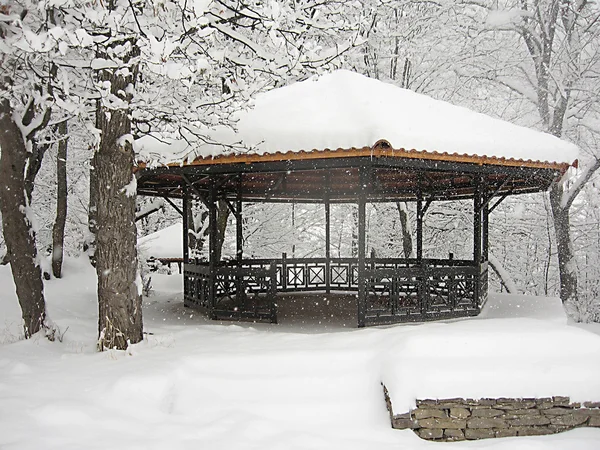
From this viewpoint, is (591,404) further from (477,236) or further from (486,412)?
(477,236)

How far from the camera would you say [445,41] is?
1475 cm

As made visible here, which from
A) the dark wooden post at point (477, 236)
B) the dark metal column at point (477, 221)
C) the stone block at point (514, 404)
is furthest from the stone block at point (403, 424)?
the dark metal column at point (477, 221)

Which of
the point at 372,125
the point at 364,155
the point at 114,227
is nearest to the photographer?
the point at 114,227

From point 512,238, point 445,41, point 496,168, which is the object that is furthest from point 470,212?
point 496,168

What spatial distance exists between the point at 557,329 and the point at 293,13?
483cm

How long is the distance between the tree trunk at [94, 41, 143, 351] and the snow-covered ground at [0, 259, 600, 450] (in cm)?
36

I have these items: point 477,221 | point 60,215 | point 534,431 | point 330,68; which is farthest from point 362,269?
point 60,215

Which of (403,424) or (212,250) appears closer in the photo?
(403,424)

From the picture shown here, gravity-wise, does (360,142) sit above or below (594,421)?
above

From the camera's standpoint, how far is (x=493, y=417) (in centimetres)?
509

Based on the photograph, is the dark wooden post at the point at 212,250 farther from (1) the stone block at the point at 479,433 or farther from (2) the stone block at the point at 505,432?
(2) the stone block at the point at 505,432

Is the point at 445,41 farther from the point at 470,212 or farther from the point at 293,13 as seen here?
the point at 293,13

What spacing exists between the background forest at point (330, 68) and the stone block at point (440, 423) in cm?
398

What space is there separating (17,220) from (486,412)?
20.5 feet
